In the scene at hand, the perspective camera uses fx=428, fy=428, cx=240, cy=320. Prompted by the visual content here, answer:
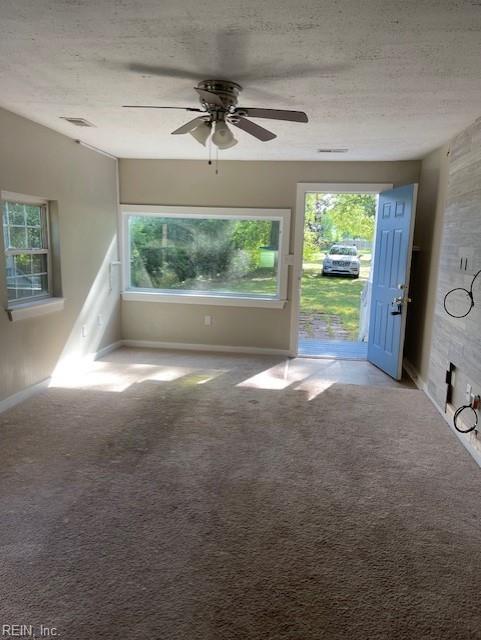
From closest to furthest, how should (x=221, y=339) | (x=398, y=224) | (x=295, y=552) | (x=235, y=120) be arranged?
(x=295, y=552) → (x=235, y=120) → (x=398, y=224) → (x=221, y=339)

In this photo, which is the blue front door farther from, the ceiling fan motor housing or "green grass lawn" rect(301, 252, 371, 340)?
"green grass lawn" rect(301, 252, 371, 340)

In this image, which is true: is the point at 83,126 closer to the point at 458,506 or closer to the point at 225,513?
the point at 225,513

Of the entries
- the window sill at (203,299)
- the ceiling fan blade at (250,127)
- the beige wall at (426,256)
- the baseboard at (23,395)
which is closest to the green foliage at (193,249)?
the window sill at (203,299)

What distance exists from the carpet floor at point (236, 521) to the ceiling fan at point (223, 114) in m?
2.07

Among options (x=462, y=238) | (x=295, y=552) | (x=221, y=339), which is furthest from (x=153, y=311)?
(x=295, y=552)

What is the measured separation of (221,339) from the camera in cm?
555

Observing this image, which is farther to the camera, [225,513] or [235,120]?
[235,120]

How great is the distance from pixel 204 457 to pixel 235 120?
217 cm

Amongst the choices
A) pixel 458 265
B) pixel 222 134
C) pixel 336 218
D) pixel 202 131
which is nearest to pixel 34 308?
pixel 202 131

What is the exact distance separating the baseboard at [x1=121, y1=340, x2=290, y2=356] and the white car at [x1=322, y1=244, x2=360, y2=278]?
6.16m

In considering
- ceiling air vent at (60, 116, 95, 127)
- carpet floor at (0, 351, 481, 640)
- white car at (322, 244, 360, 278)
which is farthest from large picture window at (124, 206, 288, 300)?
white car at (322, 244, 360, 278)

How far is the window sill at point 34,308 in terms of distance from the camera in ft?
11.5

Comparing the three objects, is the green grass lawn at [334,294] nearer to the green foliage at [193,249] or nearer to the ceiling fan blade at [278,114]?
the green foliage at [193,249]

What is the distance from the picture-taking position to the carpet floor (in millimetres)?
1646
